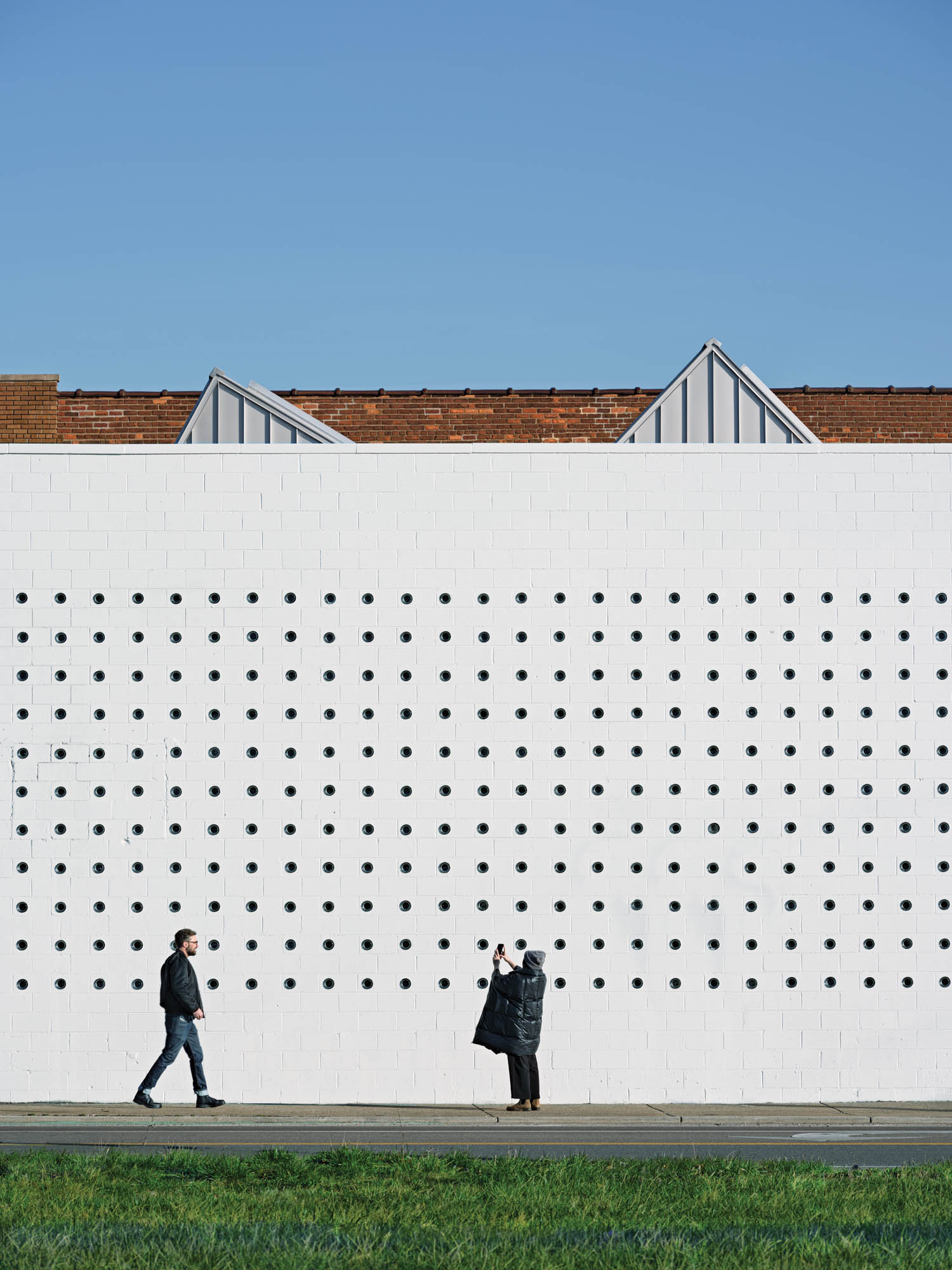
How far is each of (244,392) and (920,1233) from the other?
1715 centimetres

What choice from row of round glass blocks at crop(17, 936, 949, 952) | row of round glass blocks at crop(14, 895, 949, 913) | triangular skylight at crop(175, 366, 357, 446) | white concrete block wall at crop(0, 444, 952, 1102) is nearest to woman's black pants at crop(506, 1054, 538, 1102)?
white concrete block wall at crop(0, 444, 952, 1102)

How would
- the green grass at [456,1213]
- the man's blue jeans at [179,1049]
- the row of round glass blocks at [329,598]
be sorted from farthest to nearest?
the row of round glass blocks at [329,598] → the man's blue jeans at [179,1049] → the green grass at [456,1213]

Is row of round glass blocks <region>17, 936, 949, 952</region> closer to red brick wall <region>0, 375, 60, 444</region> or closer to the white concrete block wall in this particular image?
the white concrete block wall

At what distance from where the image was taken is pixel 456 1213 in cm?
941

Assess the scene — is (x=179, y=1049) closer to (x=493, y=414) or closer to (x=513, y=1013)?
(x=513, y=1013)

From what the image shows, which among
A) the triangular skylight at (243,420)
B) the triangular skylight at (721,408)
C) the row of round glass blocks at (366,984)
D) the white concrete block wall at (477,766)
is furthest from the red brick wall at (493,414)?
the row of round glass blocks at (366,984)

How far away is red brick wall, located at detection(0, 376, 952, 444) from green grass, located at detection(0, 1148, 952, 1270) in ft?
68.4

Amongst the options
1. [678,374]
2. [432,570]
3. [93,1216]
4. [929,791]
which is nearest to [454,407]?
[678,374]

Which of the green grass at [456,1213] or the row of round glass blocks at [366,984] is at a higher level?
the row of round glass blocks at [366,984]

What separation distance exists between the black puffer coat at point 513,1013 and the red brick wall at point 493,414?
16.1 m

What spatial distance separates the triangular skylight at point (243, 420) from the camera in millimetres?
22828

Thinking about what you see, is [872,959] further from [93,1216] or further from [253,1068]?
[93,1216]

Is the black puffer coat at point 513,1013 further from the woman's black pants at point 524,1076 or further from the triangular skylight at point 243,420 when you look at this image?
the triangular skylight at point 243,420

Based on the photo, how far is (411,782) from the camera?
17.9 metres
